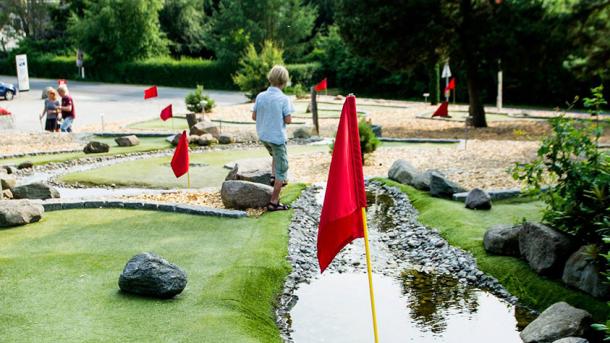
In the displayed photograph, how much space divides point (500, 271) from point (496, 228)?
79 cm

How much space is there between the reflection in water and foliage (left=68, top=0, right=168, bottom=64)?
1844 inches

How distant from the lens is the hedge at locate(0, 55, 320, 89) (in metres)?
48.0

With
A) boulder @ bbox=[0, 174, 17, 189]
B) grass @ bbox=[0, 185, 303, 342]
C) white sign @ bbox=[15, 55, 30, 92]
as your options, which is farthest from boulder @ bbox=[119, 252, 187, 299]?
white sign @ bbox=[15, 55, 30, 92]

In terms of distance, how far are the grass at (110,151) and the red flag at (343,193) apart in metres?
13.7

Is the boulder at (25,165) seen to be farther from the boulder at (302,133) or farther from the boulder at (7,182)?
the boulder at (302,133)

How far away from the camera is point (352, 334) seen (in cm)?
727

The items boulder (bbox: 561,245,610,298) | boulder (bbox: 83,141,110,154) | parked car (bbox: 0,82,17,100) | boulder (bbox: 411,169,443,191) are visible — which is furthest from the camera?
parked car (bbox: 0,82,17,100)

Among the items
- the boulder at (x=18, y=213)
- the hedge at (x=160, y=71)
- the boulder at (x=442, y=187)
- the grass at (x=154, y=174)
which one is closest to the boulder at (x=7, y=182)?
the grass at (x=154, y=174)

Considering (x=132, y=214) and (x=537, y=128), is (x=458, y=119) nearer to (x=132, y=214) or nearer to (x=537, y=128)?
(x=537, y=128)

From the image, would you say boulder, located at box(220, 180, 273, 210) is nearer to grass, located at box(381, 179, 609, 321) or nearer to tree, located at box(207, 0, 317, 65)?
grass, located at box(381, 179, 609, 321)

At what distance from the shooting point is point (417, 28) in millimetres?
23328

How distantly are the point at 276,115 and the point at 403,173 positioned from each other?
4289 mm

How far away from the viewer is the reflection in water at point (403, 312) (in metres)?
7.25

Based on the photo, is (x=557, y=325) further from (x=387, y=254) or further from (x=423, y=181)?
(x=423, y=181)
